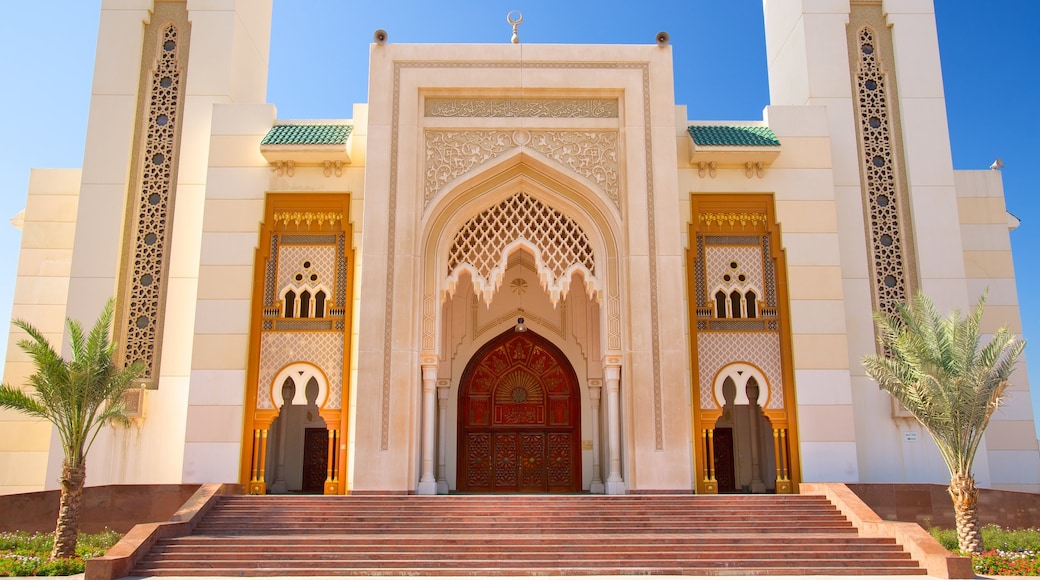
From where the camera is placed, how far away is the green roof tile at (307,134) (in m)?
12.9

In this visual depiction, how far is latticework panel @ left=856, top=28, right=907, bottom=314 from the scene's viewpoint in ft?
43.5

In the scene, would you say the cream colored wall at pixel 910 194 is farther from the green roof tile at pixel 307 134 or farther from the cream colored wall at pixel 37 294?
the cream colored wall at pixel 37 294

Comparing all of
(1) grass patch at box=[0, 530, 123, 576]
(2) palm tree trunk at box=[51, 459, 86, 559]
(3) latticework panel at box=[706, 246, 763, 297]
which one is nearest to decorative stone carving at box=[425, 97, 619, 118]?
(3) latticework panel at box=[706, 246, 763, 297]

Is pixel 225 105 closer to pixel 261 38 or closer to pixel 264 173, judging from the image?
pixel 264 173

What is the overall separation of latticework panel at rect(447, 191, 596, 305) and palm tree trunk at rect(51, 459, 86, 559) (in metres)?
5.38

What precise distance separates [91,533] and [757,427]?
1035 centimetres

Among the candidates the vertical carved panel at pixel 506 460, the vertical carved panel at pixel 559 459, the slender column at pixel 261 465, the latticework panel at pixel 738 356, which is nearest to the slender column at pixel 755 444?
the latticework panel at pixel 738 356

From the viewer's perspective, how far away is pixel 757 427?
1496cm

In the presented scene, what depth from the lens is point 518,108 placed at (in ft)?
42.9

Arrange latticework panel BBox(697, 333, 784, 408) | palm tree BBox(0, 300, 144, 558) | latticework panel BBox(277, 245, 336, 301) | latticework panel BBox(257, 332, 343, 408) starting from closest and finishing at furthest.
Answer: palm tree BBox(0, 300, 144, 558), latticework panel BBox(257, 332, 343, 408), latticework panel BBox(697, 333, 784, 408), latticework panel BBox(277, 245, 336, 301)

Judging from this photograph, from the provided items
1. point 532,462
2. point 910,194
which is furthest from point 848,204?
point 532,462

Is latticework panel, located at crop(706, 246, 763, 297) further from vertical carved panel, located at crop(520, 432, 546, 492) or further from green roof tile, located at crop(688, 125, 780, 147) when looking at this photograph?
vertical carved panel, located at crop(520, 432, 546, 492)

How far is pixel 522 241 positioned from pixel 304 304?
11.2ft

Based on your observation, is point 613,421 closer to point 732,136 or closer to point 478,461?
point 478,461
